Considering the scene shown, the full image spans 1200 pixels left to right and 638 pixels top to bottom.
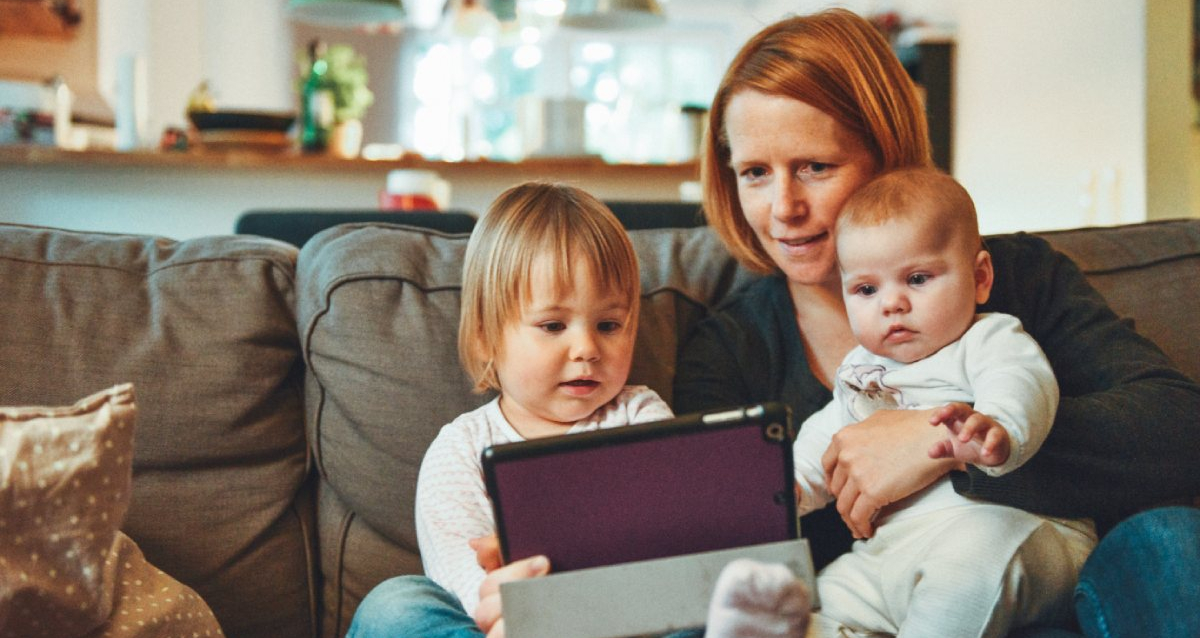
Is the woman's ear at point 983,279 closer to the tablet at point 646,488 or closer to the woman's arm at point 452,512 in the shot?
the tablet at point 646,488

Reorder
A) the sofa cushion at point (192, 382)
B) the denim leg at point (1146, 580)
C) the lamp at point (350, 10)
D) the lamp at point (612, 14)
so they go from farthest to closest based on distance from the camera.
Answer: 1. the lamp at point (612, 14)
2. the lamp at point (350, 10)
3. the sofa cushion at point (192, 382)
4. the denim leg at point (1146, 580)

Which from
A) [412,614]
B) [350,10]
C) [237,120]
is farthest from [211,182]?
[412,614]

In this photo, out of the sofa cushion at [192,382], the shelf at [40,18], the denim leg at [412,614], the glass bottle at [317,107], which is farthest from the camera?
the shelf at [40,18]

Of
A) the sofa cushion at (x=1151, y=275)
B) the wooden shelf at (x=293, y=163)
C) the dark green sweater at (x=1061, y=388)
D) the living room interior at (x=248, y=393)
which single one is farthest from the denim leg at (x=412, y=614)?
the wooden shelf at (x=293, y=163)

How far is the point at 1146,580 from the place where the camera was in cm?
102

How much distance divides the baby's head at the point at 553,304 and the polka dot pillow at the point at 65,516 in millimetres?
428

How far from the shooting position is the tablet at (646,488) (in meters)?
0.90

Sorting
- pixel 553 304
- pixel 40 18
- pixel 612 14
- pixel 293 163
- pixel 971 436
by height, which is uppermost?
pixel 40 18

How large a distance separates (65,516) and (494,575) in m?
0.46

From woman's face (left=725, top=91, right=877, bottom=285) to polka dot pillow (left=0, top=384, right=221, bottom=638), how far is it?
818mm

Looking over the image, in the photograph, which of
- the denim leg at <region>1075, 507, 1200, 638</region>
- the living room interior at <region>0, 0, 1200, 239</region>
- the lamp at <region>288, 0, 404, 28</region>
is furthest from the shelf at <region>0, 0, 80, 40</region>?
the denim leg at <region>1075, 507, 1200, 638</region>

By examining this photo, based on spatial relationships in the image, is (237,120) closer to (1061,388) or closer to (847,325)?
(847,325)

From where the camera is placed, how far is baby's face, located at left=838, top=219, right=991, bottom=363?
1198 mm

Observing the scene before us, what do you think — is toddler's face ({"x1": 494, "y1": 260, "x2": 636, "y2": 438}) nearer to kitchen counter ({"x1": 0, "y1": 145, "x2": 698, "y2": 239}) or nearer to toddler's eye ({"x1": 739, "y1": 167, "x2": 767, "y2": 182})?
toddler's eye ({"x1": 739, "y1": 167, "x2": 767, "y2": 182})
